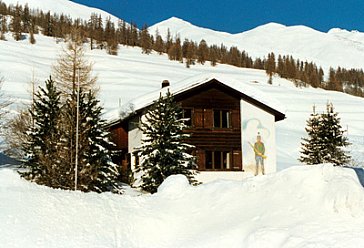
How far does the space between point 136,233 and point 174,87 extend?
53.1 feet

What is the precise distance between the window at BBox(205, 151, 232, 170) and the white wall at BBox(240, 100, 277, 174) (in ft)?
2.61

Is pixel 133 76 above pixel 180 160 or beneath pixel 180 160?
above

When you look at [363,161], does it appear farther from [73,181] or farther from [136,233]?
[136,233]

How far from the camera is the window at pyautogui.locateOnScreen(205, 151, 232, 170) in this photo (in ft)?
84.5

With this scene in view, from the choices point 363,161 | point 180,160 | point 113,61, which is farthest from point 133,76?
point 180,160

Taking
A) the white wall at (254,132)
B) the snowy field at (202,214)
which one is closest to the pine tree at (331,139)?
the white wall at (254,132)

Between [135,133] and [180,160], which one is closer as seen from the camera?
[180,160]

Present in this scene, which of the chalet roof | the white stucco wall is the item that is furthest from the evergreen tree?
the white stucco wall

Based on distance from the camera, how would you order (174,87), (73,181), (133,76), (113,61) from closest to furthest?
(73,181), (174,87), (133,76), (113,61)

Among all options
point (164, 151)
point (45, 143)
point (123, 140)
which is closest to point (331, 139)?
point (123, 140)

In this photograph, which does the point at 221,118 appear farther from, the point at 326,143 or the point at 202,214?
the point at 202,214

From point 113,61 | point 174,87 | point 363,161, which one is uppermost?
point 113,61

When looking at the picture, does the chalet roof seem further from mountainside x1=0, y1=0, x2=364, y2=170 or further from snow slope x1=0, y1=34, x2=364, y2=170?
snow slope x1=0, y1=34, x2=364, y2=170

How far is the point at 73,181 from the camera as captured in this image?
53.0 ft
